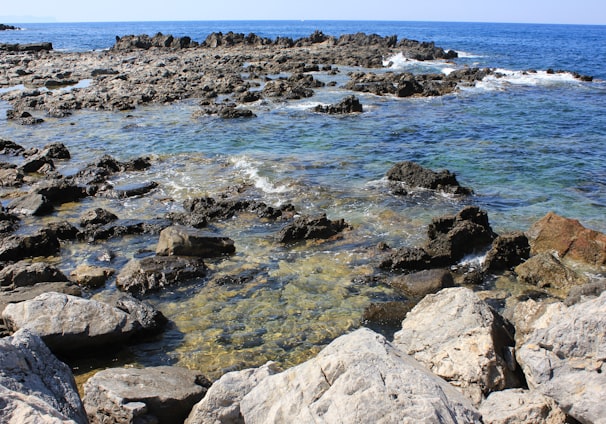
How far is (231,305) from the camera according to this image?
1238cm

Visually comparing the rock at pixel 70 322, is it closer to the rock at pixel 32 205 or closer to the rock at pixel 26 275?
the rock at pixel 26 275

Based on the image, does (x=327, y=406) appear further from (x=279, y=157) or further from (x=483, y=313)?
(x=279, y=157)

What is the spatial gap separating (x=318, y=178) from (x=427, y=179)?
447 cm

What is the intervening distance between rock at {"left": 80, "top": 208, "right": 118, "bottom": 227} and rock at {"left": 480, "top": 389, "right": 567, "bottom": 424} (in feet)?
44.9

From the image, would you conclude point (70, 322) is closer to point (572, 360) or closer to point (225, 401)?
point (225, 401)

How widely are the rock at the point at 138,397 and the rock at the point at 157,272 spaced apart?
15.6 feet

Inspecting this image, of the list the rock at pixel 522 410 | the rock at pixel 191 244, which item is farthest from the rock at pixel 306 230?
the rock at pixel 522 410

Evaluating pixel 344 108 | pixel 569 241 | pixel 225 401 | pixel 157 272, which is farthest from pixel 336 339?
pixel 344 108

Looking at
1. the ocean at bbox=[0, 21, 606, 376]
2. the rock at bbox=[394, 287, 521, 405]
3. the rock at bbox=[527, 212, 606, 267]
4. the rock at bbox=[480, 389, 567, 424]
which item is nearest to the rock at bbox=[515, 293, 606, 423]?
the rock at bbox=[480, 389, 567, 424]

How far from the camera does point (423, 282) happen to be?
1292 cm

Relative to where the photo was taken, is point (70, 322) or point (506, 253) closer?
point (70, 322)

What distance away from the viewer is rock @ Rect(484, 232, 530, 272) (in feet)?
46.4

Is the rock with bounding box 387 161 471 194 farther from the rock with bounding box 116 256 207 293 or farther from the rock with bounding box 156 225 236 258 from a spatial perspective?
the rock with bounding box 116 256 207 293

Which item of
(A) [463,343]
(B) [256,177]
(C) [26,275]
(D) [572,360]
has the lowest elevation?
(C) [26,275]
